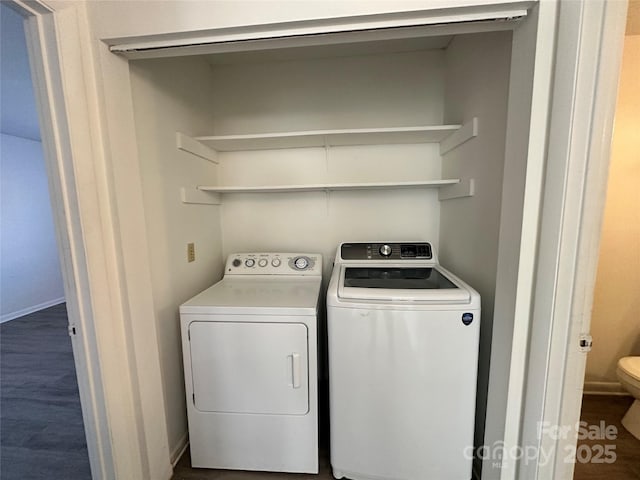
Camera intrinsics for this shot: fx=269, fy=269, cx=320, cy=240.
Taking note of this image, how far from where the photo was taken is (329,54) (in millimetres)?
1954

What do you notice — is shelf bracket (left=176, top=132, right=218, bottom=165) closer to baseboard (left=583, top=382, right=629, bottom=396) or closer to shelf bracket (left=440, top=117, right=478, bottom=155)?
shelf bracket (left=440, top=117, right=478, bottom=155)

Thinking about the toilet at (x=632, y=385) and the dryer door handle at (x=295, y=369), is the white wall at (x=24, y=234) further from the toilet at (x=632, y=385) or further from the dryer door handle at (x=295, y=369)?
the toilet at (x=632, y=385)

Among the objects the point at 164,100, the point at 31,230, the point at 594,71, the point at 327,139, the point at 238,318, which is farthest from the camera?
the point at 31,230

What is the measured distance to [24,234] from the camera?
12.1 ft

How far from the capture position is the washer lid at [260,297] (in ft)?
4.40

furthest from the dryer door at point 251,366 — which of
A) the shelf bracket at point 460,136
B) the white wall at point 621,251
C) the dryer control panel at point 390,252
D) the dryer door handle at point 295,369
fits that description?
the white wall at point 621,251

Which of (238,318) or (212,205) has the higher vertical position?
(212,205)

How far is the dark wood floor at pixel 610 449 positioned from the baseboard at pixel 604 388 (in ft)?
0.16

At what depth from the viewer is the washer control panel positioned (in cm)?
189

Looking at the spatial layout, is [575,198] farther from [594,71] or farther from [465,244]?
[465,244]

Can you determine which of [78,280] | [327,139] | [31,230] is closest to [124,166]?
[78,280]

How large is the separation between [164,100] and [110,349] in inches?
49.6

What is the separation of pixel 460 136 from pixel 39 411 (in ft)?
11.1

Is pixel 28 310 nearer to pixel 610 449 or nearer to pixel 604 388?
pixel 610 449
